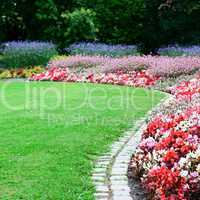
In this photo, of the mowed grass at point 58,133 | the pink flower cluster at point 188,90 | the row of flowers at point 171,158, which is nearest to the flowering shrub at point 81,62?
the mowed grass at point 58,133

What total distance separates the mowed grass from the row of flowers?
0.58m

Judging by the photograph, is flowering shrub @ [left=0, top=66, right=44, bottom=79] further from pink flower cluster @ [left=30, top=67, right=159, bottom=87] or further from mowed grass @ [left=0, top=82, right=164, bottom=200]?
mowed grass @ [left=0, top=82, right=164, bottom=200]

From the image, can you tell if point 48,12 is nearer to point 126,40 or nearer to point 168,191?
point 126,40

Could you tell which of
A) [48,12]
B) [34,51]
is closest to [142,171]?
[34,51]

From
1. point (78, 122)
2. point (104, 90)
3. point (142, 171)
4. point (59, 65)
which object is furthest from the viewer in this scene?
point (59, 65)

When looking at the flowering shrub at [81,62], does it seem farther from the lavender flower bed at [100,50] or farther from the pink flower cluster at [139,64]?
the lavender flower bed at [100,50]

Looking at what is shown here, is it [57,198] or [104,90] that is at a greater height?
[57,198]

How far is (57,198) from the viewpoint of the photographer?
545 centimetres

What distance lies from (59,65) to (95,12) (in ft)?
27.0

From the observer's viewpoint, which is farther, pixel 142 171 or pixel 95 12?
pixel 95 12

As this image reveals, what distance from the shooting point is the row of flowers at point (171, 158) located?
5332mm

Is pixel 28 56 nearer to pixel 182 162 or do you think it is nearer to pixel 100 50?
pixel 100 50

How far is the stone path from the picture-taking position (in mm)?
5652

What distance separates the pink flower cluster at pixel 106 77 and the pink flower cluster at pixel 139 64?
0.28 metres
